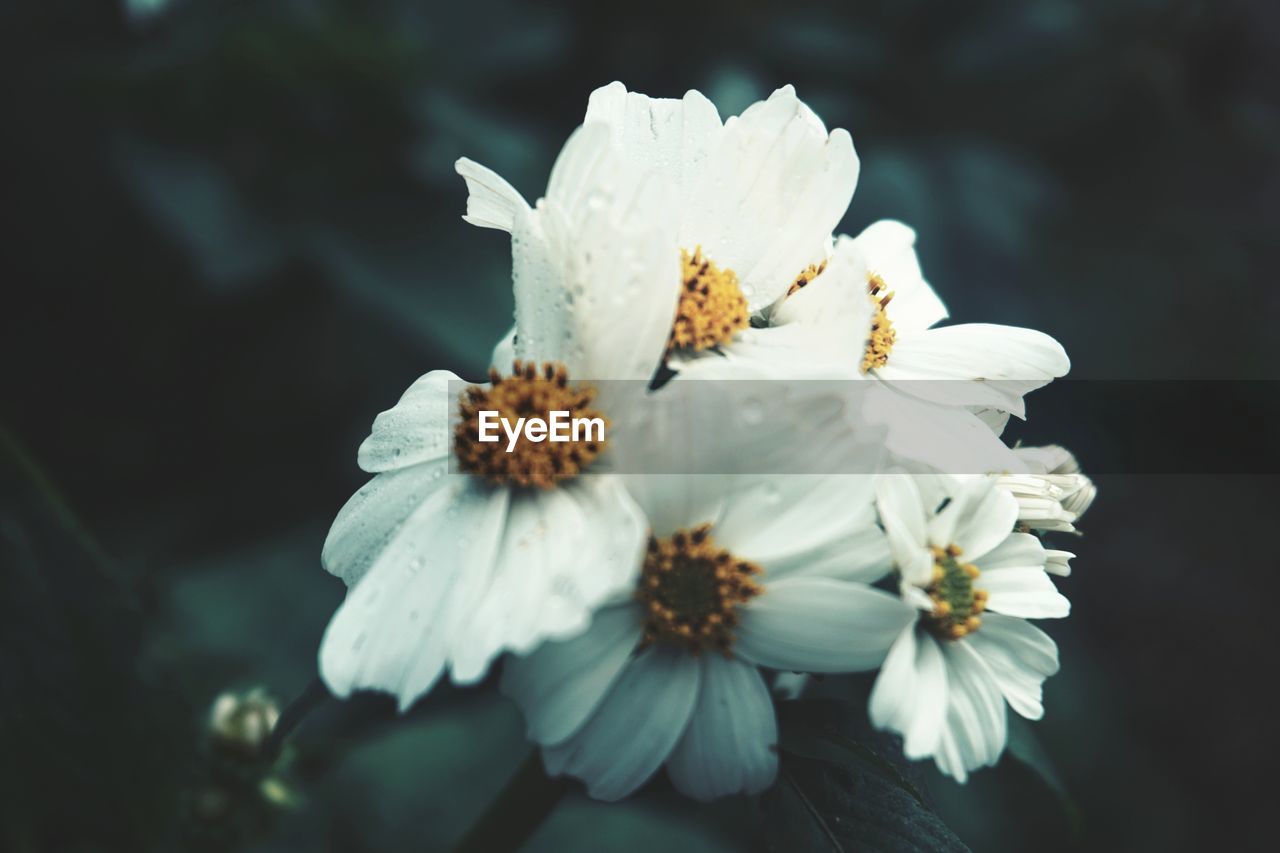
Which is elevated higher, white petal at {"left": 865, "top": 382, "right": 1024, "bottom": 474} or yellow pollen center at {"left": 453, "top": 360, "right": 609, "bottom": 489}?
white petal at {"left": 865, "top": 382, "right": 1024, "bottom": 474}

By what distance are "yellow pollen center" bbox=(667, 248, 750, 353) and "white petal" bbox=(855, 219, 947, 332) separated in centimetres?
25

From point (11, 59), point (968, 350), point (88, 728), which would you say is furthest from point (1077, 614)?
point (11, 59)

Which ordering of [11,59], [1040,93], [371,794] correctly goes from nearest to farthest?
[371,794], [11,59], [1040,93]

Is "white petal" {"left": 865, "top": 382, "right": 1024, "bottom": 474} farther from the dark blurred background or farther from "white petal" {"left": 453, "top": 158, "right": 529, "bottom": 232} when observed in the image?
the dark blurred background

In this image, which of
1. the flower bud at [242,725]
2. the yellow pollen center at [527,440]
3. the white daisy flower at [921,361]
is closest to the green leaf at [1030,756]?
the white daisy flower at [921,361]

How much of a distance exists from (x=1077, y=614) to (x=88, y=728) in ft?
8.12

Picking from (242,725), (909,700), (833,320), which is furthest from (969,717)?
(242,725)

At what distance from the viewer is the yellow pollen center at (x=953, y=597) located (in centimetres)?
76

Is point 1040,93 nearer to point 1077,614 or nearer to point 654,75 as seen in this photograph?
point 654,75

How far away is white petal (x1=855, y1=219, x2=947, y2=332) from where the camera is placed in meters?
1.00

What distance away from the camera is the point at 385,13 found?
90.0 inches

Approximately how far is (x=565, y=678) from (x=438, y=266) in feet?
5.10

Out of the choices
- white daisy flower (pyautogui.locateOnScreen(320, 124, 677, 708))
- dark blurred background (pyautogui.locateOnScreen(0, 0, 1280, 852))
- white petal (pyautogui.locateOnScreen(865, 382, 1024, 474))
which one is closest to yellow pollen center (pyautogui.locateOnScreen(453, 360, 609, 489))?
white daisy flower (pyautogui.locateOnScreen(320, 124, 677, 708))

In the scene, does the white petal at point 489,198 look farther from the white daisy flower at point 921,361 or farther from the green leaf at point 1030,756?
the green leaf at point 1030,756
